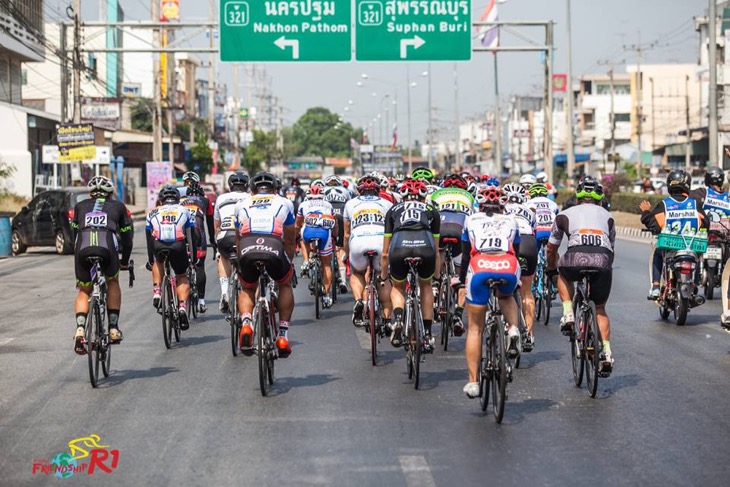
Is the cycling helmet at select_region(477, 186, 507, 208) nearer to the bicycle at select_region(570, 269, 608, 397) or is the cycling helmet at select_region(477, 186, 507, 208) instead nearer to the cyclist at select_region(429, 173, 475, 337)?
the bicycle at select_region(570, 269, 608, 397)

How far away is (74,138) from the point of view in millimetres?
38312

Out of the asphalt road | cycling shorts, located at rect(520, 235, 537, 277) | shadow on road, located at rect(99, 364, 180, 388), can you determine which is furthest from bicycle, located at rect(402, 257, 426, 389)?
shadow on road, located at rect(99, 364, 180, 388)

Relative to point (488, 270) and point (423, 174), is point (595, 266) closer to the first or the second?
point (488, 270)

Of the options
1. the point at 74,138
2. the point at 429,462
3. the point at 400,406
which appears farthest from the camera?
the point at 74,138

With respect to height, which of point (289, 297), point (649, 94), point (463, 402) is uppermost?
point (649, 94)

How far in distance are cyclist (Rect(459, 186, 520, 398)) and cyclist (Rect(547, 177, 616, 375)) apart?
0.97 m

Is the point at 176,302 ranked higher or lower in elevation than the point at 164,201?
lower

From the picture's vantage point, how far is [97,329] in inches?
411

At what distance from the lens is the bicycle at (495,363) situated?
831cm

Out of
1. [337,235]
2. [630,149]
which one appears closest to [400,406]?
[337,235]

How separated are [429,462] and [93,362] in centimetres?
440

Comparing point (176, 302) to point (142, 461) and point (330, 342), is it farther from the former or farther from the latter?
point (142, 461)

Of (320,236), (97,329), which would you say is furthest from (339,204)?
(97,329)

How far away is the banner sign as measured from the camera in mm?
38094
